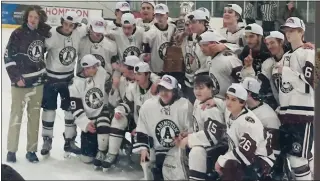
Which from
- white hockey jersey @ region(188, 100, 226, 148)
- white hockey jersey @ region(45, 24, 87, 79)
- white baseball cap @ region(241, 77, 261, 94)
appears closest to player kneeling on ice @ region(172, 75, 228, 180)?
white hockey jersey @ region(188, 100, 226, 148)

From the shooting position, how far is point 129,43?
5.72ft

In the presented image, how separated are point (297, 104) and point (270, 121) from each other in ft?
0.39

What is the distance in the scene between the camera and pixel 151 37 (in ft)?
5.69

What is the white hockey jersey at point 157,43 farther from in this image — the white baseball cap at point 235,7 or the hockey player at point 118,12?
the white baseball cap at point 235,7

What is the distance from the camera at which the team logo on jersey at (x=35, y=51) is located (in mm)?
1684

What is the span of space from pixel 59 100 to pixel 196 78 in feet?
1.62

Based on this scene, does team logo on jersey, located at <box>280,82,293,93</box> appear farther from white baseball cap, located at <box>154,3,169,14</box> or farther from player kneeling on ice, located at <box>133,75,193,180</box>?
white baseball cap, located at <box>154,3,169,14</box>

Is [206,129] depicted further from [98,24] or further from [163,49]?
[98,24]

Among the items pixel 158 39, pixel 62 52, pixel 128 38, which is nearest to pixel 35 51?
pixel 62 52

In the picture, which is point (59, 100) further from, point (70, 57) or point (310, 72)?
point (310, 72)

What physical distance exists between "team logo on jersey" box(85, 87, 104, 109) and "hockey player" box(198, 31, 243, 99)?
0.40m

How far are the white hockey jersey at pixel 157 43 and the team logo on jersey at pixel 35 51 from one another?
1.21 ft

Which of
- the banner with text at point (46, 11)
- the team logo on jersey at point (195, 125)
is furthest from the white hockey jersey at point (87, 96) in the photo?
the team logo on jersey at point (195, 125)

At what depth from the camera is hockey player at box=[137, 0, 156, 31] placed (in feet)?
5.69
